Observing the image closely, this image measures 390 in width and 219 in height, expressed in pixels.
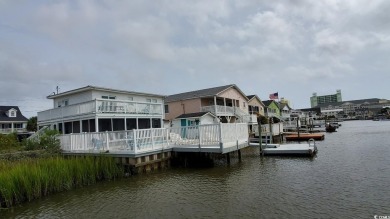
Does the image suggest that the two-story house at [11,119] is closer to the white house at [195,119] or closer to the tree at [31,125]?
the tree at [31,125]

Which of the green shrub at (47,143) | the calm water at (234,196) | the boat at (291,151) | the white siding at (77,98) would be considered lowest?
the calm water at (234,196)

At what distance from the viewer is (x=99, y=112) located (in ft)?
71.7

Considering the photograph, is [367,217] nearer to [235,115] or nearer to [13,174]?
[13,174]

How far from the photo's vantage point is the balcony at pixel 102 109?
2216cm

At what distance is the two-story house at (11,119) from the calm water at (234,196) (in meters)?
49.2

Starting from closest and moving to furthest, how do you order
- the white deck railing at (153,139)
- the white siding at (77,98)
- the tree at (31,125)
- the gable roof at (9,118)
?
the white deck railing at (153,139) → the white siding at (77,98) → the tree at (31,125) → the gable roof at (9,118)

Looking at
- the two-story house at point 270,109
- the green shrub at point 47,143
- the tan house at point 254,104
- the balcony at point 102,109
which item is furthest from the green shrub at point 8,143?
the two-story house at point 270,109

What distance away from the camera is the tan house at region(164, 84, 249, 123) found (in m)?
38.6

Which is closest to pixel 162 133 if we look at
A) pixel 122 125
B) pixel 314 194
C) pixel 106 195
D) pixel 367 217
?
pixel 106 195

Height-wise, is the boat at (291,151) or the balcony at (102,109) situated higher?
the balcony at (102,109)

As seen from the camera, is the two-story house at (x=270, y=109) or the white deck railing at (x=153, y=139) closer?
the white deck railing at (x=153, y=139)

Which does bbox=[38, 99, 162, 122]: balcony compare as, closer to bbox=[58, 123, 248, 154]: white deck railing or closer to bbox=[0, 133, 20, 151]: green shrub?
bbox=[58, 123, 248, 154]: white deck railing

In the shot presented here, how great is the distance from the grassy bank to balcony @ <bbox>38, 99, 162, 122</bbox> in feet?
25.9

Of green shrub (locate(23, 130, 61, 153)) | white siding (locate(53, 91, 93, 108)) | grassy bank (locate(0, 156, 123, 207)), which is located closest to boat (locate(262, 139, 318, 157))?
grassy bank (locate(0, 156, 123, 207))
